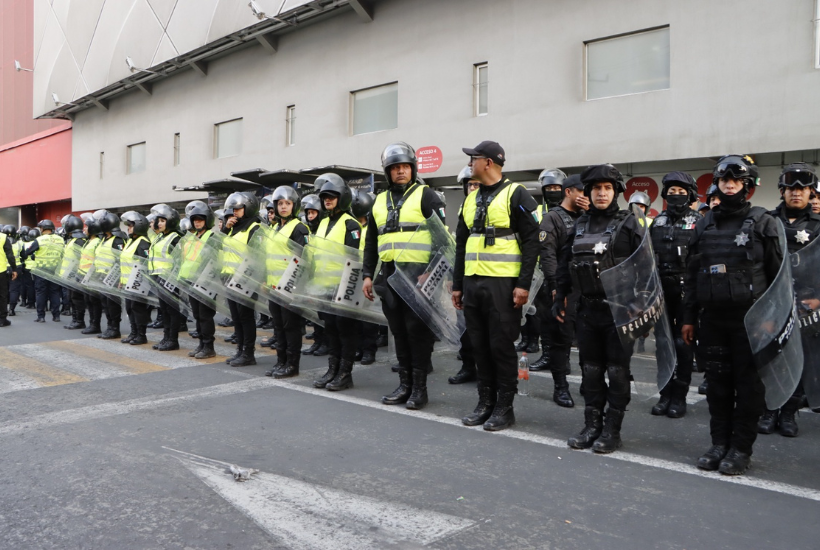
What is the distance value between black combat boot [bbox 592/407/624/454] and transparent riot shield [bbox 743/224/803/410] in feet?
3.15

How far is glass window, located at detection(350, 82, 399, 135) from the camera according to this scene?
17062 mm

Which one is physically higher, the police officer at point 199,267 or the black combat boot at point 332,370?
the police officer at point 199,267

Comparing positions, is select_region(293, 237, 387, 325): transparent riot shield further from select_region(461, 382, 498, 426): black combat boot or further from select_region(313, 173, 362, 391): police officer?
select_region(461, 382, 498, 426): black combat boot

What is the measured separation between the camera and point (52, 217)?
3416 cm

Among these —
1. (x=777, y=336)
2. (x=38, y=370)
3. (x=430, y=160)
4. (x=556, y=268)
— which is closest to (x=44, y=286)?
(x=38, y=370)

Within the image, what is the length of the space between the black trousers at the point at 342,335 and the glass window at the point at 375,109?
10779 mm

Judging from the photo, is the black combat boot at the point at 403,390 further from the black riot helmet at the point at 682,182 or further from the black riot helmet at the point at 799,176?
the black riot helmet at the point at 799,176

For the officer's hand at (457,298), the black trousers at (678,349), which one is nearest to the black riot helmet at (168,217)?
the officer's hand at (457,298)

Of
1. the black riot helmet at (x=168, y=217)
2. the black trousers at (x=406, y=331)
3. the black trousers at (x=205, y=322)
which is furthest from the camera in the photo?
the black riot helmet at (x=168, y=217)

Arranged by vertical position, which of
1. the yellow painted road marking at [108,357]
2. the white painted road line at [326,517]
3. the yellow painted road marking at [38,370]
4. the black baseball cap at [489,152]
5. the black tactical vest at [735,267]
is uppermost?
the black baseball cap at [489,152]

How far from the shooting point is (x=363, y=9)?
1702cm

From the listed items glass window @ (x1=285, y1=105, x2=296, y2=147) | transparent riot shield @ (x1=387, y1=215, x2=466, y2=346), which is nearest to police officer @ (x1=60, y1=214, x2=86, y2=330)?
A: glass window @ (x1=285, y1=105, x2=296, y2=147)

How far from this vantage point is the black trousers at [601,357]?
4.65 meters

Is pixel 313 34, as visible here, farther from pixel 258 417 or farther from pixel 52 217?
pixel 52 217
